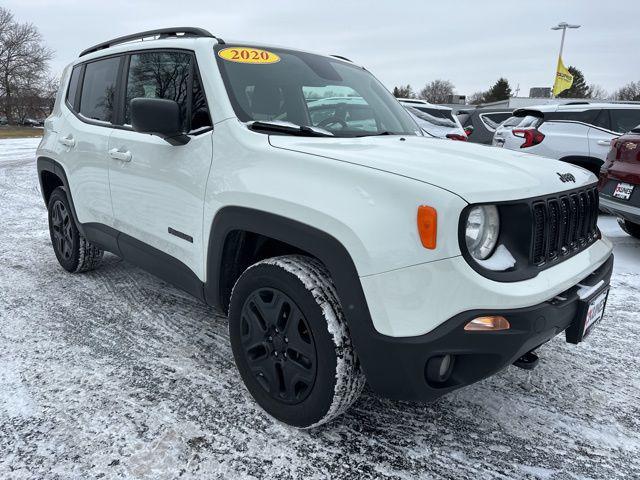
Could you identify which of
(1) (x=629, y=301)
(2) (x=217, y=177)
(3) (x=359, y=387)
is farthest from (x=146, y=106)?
(1) (x=629, y=301)

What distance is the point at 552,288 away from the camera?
6.18ft

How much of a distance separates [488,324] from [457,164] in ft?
2.24

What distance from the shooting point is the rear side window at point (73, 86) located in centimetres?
409

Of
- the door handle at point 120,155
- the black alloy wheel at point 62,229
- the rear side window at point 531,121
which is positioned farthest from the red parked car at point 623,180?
the black alloy wheel at point 62,229

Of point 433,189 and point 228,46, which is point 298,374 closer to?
point 433,189

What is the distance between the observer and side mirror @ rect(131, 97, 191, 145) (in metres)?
2.42

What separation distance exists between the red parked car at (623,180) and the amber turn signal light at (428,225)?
3930 millimetres

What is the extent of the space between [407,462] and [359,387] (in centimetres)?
38

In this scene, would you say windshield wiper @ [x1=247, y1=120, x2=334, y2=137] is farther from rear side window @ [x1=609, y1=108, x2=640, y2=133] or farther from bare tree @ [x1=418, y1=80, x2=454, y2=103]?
bare tree @ [x1=418, y1=80, x2=454, y2=103]

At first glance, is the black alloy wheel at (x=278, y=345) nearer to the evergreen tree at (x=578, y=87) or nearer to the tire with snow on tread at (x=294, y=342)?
the tire with snow on tread at (x=294, y=342)

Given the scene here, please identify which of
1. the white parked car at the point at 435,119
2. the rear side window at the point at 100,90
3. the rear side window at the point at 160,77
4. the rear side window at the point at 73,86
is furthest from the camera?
the white parked car at the point at 435,119

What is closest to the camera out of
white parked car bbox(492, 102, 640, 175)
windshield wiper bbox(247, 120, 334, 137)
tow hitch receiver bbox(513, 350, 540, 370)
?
tow hitch receiver bbox(513, 350, 540, 370)

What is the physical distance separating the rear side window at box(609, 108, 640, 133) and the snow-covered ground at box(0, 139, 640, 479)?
5.27 metres

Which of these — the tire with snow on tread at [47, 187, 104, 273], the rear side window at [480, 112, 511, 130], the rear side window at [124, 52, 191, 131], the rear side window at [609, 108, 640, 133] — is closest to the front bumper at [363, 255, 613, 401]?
the rear side window at [124, 52, 191, 131]
